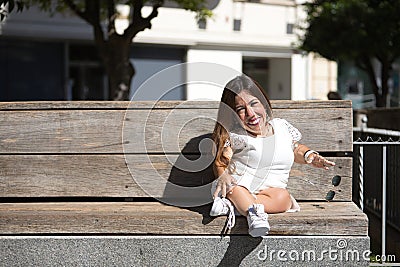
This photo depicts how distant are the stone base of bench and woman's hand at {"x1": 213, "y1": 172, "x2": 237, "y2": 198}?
27cm

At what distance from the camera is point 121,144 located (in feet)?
13.5

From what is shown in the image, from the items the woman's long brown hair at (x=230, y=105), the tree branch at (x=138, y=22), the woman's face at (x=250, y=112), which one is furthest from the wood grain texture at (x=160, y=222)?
the tree branch at (x=138, y=22)

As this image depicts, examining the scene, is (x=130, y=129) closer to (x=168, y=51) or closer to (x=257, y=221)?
(x=257, y=221)

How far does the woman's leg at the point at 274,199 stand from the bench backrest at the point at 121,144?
1.42 ft

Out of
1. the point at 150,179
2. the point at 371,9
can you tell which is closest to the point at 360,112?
the point at 371,9

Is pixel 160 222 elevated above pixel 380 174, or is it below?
above

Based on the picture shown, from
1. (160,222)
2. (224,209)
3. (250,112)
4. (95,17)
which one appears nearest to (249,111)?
(250,112)

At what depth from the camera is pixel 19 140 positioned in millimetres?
4117

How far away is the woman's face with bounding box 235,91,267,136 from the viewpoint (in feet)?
12.2

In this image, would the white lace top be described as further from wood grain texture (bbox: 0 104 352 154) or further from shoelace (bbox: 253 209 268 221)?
wood grain texture (bbox: 0 104 352 154)

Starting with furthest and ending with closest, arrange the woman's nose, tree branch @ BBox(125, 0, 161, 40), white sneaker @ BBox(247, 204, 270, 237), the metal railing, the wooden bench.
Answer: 1. tree branch @ BBox(125, 0, 161, 40)
2. the metal railing
3. the wooden bench
4. the woman's nose
5. white sneaker @ BBox(247, 204, 270, 237)

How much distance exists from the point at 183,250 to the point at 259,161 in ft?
2.35

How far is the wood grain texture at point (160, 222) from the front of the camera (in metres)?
3.52

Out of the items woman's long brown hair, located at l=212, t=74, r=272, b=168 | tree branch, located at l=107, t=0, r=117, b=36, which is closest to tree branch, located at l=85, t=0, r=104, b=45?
tree branch, located at l=107, t=0, r=117, b=36
